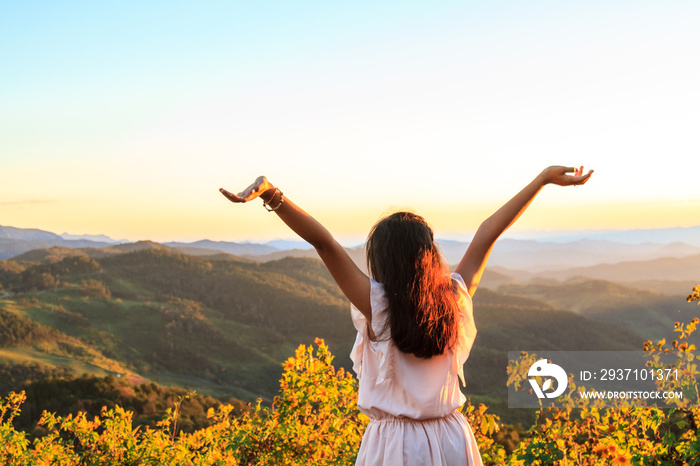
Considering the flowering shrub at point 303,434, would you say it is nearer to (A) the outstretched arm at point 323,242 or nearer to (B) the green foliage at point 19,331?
(A) the outstretched arm at point 323,242

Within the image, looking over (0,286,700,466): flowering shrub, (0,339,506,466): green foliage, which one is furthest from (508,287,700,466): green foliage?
(0,339,506,466): green foliage

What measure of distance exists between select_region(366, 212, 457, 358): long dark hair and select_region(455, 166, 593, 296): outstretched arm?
166 millimetres

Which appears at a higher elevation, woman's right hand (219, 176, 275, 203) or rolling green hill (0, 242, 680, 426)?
woman's right hand (219, 176, 275, 203)

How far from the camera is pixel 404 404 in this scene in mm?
1761

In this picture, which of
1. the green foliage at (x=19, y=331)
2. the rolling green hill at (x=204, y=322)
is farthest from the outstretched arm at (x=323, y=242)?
the green foliage at (x=19, y=331)

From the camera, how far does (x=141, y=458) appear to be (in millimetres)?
3928

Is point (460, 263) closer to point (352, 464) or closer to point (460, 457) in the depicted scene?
A: point (460, 457)

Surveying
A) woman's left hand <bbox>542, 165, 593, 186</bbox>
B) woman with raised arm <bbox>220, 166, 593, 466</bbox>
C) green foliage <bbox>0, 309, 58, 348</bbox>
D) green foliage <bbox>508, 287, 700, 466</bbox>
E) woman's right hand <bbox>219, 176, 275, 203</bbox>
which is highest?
woman's left hand <bbox>542, 165, 593, 186</bbox>

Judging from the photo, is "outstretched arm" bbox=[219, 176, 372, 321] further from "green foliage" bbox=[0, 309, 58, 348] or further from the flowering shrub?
"green foliage" bbox=[0, 309, 58, 348]

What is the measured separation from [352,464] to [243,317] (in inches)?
1818

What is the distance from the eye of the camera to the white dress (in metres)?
1.73

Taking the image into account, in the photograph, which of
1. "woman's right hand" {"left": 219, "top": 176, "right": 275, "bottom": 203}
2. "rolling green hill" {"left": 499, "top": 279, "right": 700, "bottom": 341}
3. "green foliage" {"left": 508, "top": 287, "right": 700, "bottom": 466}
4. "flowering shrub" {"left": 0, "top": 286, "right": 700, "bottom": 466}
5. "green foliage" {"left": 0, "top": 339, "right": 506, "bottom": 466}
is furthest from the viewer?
"rolling green hill" {"left": 499, "top": 279, "right": 700, "bottom": 341}

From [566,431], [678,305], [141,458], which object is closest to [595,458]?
[566,431]

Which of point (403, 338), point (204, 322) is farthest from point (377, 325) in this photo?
point (204, 322)
